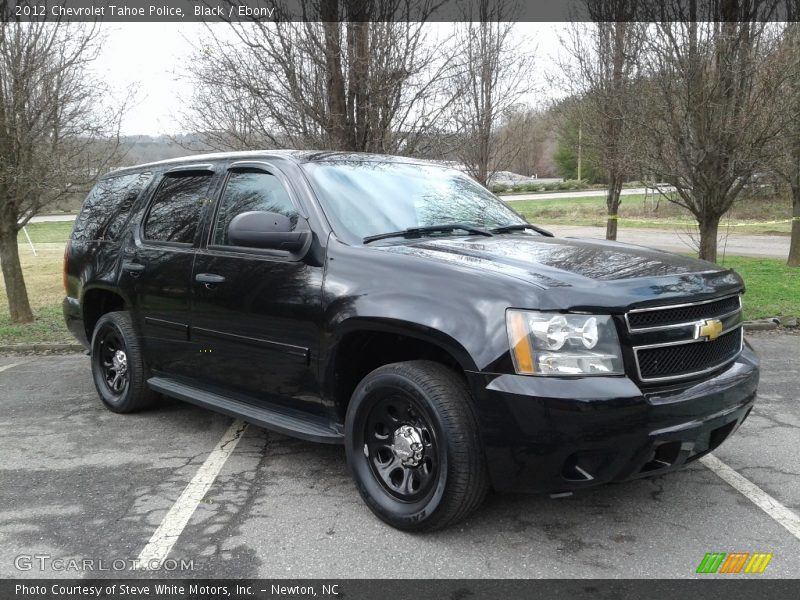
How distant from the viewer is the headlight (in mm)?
2857

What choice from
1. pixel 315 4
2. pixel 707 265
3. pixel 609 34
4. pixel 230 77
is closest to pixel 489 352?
pixel 707 265

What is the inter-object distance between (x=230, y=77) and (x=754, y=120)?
604cm

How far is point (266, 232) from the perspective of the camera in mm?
3623

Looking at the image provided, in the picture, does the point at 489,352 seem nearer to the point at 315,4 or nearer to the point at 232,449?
the point at 232,449

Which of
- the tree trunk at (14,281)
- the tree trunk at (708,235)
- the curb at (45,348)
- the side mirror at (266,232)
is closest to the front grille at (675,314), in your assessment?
the side mirror at (266,232)

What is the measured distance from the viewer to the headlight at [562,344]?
2857mm

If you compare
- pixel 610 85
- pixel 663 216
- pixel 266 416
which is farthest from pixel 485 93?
pixel 663 216

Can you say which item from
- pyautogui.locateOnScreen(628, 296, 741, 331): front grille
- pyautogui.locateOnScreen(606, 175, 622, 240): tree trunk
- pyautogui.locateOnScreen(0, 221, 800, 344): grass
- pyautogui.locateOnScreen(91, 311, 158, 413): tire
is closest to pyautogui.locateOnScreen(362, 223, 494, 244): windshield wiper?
pyautogui.locateOnScreen(628, 296, 741, 331): front grille

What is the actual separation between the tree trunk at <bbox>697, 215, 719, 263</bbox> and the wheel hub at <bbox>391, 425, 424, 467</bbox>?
686 cm

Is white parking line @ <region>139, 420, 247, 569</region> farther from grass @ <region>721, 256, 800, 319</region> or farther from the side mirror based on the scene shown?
grass @ <region>721, 256, 800, 319</region>

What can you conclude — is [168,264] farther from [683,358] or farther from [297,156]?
[683,358]

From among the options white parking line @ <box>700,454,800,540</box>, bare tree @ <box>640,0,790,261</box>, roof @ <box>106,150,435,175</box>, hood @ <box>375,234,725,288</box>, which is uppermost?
bare tree @ <box>640,0,790,261</box>

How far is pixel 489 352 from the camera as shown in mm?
2924

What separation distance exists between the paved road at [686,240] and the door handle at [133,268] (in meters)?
12.4
